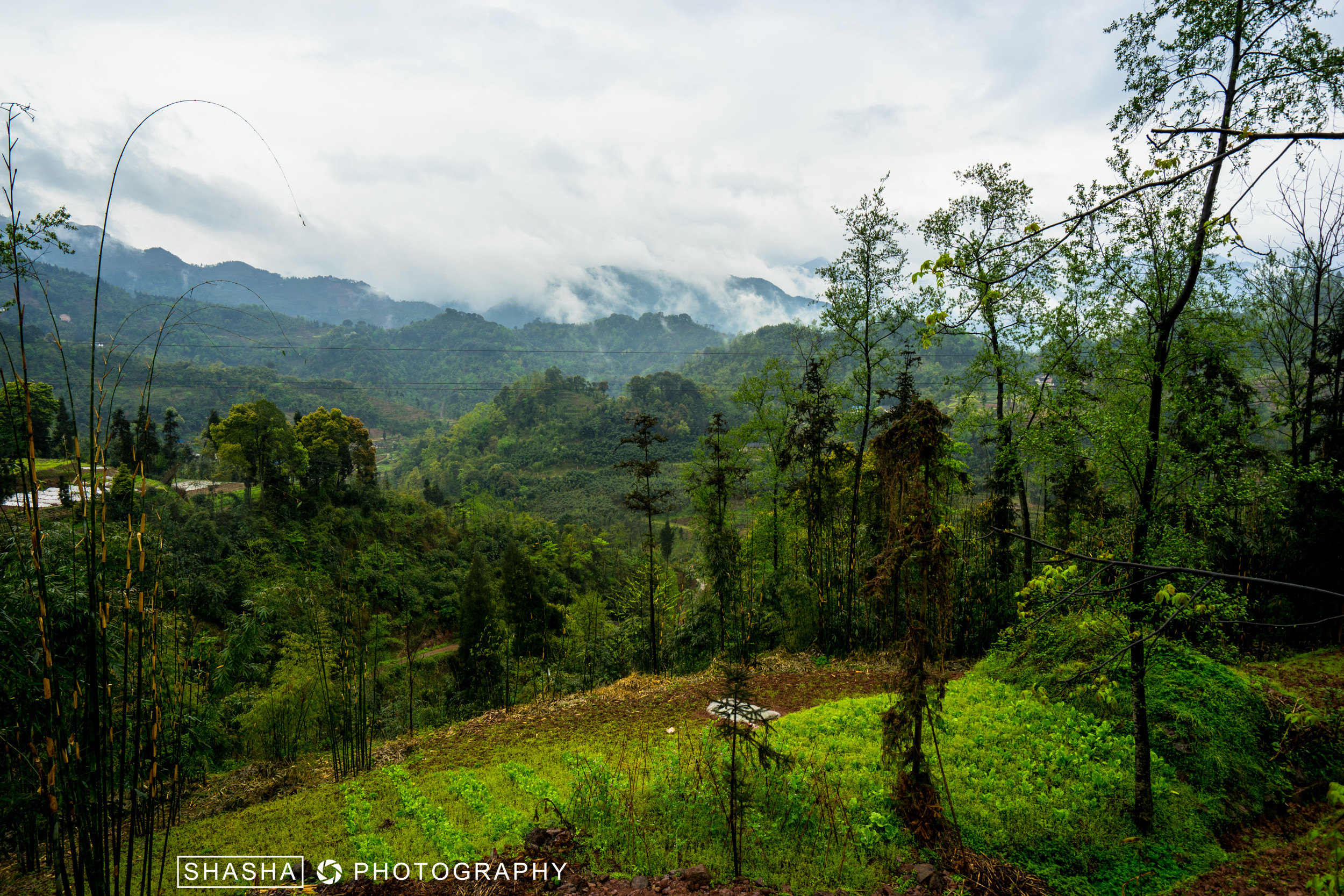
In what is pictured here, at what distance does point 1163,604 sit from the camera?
4.76m

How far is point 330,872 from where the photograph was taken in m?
4.23

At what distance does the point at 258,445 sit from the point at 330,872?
80.3 feet

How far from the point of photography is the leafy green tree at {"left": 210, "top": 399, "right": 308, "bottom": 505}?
2312cm

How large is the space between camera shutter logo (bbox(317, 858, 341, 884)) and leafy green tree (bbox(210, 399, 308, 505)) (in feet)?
77.7

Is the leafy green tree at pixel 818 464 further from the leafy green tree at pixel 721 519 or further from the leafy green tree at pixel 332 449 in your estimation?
the leafy green tree at pixel 332 449

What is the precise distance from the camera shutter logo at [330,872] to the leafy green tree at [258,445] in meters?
23.7

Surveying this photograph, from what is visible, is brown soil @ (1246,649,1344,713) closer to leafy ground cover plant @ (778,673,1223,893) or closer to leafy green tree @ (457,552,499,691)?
leafy ground cover plant @ (778,673,1223,893)

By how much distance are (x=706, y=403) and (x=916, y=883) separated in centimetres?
6311

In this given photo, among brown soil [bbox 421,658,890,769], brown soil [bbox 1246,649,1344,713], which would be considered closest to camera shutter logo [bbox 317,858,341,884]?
brown soil [bbox 421,658,890,769]

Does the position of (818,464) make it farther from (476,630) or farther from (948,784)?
(476,630)

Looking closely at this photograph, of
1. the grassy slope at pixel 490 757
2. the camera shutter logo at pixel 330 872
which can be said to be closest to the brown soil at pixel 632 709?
the grassy slope at pixel 490 757

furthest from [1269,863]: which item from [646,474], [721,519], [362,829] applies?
[646,474]

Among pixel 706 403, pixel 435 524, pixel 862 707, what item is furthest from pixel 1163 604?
pixel 706 403

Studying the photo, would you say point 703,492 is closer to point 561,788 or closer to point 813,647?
point 813,647
